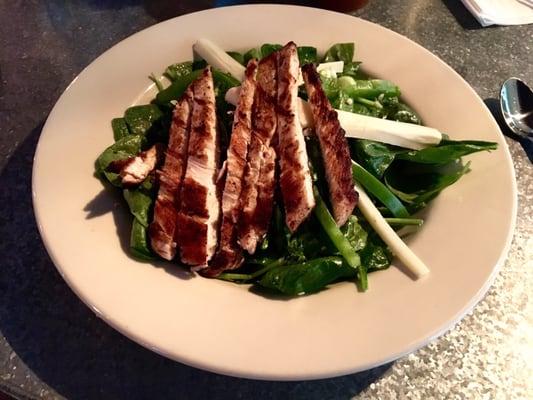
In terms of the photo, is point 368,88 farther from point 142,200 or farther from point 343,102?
point 142,200

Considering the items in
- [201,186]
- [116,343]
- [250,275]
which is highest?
[201,186]

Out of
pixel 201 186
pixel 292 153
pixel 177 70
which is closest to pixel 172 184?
pixel 201 186

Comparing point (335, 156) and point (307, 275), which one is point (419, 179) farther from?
point (307, 275)

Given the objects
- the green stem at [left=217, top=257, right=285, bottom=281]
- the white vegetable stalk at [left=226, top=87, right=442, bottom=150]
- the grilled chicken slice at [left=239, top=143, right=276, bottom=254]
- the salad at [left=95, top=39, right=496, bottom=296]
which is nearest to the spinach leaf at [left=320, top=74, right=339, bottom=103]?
the salad at [left=95, top=39, right=496, bottom=296]

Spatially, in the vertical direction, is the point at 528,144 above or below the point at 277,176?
below

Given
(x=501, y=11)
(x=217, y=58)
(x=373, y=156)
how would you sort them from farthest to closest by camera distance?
(x=501, y=11), (x=217, y=58), (x=373, y=156)

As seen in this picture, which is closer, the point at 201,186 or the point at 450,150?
the point at 201,186

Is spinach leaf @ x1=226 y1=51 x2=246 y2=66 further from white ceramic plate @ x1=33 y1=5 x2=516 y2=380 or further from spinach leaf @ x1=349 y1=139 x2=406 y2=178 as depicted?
spinach leaf @ x1=349 y1=139 x2=406 y2=178

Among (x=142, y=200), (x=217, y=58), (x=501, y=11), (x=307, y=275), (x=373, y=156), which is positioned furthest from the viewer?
(x=501, y=11)
